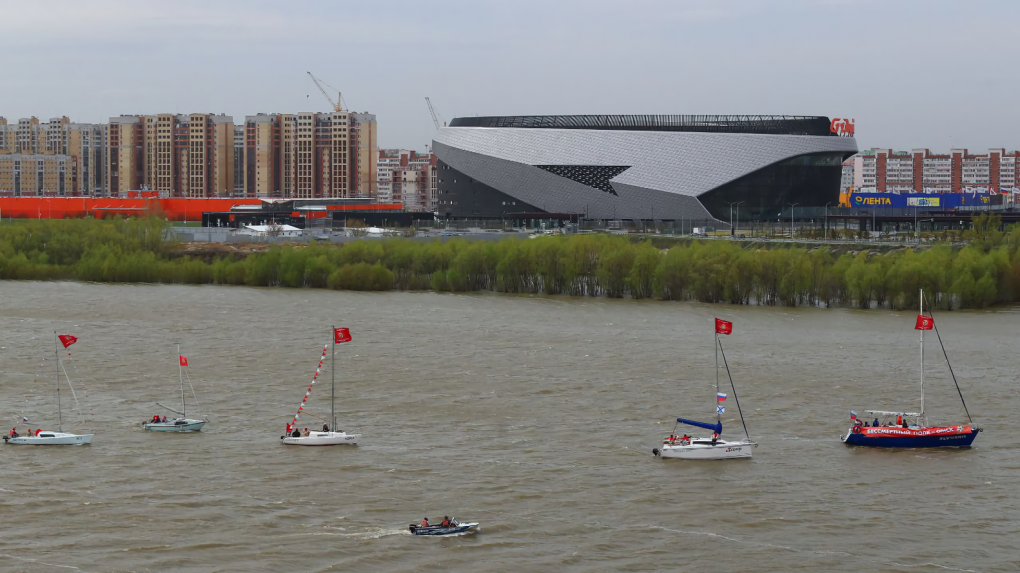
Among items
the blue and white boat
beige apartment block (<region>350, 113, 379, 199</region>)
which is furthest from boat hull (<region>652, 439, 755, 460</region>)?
beige apartment block (<region>350, 113, 379, 199</region>)

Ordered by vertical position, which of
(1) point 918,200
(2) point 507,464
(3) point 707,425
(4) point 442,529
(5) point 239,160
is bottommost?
(4) point 442,529

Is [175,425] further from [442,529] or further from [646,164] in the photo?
[646,164]

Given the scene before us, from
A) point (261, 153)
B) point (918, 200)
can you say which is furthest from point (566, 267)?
point (261, 153)

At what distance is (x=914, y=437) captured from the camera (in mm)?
20891

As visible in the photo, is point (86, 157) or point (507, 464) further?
point (86, 157)

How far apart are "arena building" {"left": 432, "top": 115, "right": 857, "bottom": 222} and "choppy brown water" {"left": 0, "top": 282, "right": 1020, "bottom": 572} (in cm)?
4743

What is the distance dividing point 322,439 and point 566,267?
2840cm

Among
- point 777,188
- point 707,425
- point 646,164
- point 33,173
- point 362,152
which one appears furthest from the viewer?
point 33,173

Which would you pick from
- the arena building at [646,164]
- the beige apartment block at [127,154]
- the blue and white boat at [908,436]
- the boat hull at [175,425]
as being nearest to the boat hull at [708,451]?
the blue and white boat at [908,436]

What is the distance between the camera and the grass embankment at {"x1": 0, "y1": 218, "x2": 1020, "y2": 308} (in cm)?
4381

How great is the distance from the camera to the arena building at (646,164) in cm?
8125

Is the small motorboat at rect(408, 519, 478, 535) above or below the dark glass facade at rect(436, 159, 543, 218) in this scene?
below

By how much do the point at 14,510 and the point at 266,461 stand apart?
12.6 feet

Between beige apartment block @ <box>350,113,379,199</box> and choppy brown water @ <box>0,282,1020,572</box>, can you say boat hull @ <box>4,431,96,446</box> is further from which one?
beige apartment block @ <box>350,113,379,199</box>
